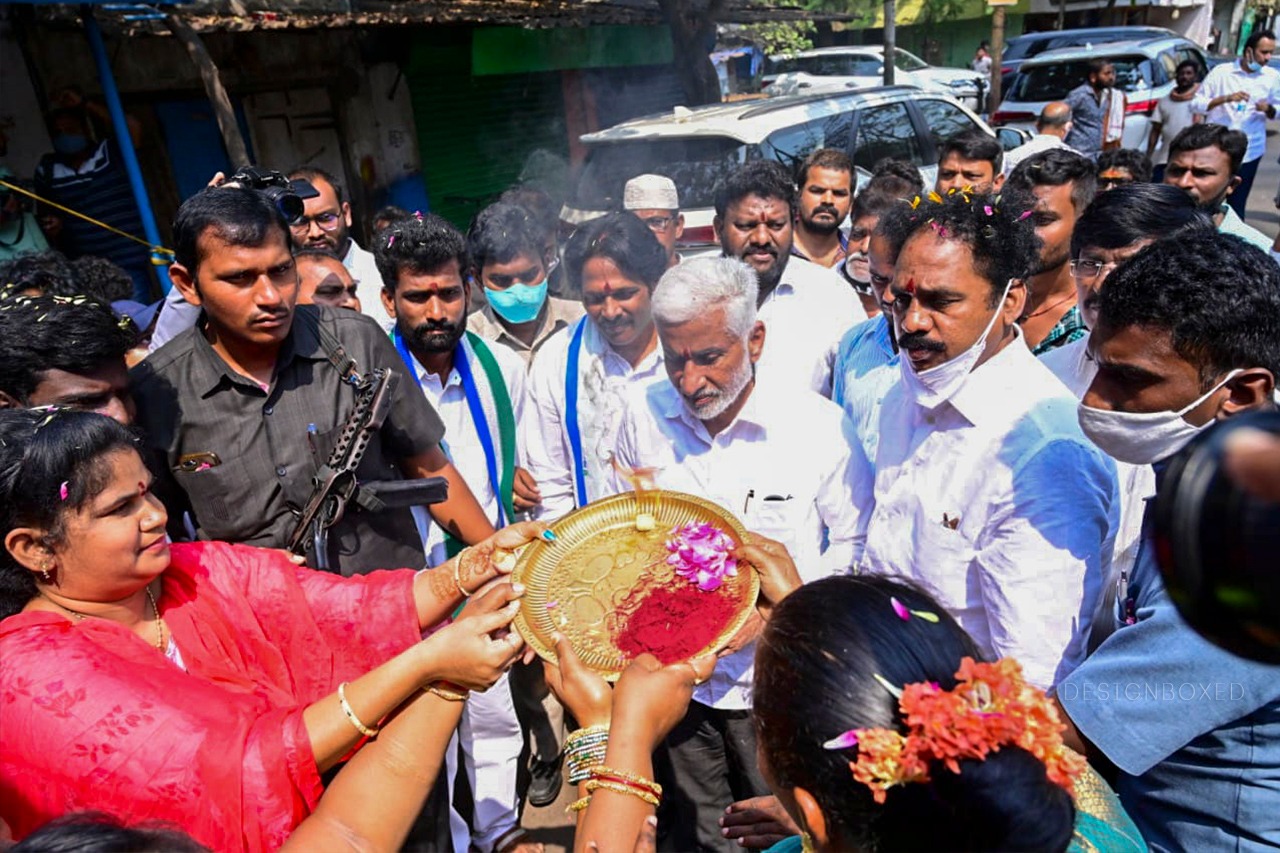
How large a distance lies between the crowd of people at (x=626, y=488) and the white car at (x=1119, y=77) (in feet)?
42.3

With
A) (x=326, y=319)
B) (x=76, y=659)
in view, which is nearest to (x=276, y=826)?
(x=76, y=659)

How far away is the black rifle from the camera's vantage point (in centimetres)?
273

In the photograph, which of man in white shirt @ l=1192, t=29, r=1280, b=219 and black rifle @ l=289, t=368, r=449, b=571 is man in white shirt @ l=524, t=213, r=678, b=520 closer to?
black rifle @ l=289, t=368, r=449, b=571

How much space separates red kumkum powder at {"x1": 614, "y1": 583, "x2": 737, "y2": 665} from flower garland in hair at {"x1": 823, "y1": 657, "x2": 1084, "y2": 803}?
96 cm

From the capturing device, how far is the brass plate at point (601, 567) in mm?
2396

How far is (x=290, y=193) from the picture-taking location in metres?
3.04

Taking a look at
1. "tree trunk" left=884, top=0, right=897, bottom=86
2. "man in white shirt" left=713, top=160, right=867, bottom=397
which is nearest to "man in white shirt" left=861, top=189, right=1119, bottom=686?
"man in white shirt" left=713, top=160, right=867, bottom=397

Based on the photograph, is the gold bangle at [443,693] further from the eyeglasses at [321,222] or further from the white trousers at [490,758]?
the eyeglasses at [321,222]

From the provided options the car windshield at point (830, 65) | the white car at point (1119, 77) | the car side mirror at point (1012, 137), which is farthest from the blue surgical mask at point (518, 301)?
the car windshield at point (830, 65)

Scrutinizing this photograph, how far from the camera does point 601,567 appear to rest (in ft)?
8.69

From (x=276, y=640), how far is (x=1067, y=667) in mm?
2181

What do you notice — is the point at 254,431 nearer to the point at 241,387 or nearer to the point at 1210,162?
the point at 241,387

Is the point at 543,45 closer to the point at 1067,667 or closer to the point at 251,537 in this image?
the point at 251,537

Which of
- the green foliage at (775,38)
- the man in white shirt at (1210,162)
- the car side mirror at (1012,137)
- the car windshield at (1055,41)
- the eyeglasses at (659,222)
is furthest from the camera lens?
the green foliage at (775,38)
